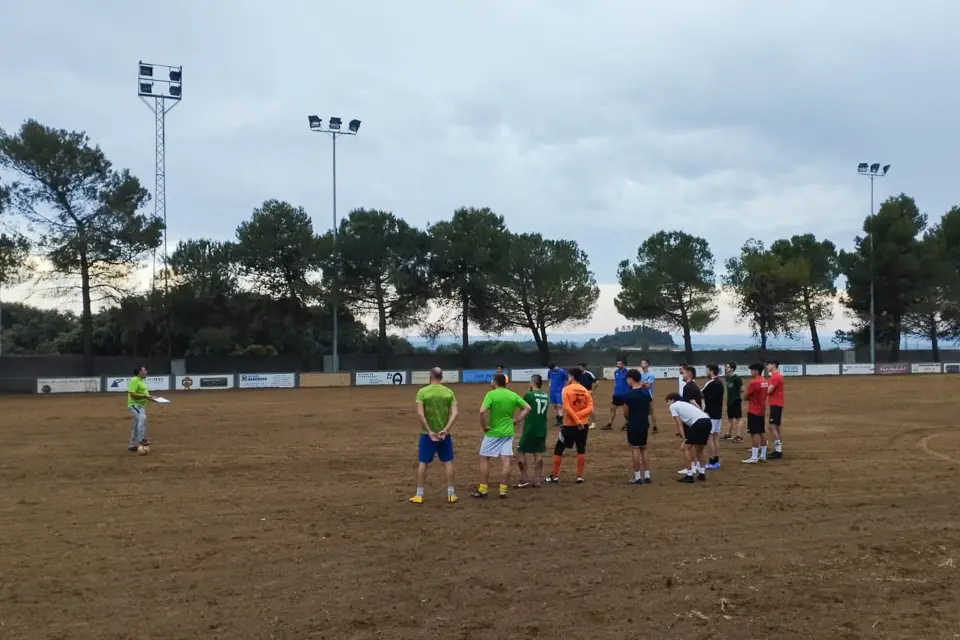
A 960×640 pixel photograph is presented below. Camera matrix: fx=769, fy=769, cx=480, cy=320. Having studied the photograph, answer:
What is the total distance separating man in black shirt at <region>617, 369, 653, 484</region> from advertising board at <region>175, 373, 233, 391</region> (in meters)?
31.9

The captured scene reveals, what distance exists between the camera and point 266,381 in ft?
133

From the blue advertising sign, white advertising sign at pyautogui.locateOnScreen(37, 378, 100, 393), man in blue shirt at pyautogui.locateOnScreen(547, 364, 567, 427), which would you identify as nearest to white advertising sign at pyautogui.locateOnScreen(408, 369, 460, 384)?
the blue advertising sign

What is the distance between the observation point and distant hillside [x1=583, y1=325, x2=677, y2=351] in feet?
210

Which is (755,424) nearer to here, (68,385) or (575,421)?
(575,421)

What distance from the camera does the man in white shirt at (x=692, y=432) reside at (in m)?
11.0

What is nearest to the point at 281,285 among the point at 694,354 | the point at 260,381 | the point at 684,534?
the point at 260,381

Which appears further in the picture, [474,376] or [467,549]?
[474,376]

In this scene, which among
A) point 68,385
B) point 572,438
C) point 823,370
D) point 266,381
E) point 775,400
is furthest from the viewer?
point 823,370

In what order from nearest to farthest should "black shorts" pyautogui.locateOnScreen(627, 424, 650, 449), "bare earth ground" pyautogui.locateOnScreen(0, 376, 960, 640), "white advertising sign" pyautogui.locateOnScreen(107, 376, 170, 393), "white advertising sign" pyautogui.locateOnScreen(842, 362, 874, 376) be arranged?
"bare earth ground" pyautogui.locateOnScreen(0, 376, 960, 640) → "black shorts" pyautogui.locateOnScreen(627, 424, 650, 449) → "white advertising sign" pyautogui.locateOnScreen(107, 376, 170, 393) → "white advertising sign" pyautogui.locateOnScreen(842, 362, 874, 376)

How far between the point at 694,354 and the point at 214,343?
35.7m

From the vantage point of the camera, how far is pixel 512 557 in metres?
7.38

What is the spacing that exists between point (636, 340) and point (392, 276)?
29789 millimetres

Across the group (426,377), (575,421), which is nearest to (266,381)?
(426,377)

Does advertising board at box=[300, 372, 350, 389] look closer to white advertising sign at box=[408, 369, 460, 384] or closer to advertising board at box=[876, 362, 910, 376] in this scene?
white advertising sign at box=[408, 369, 460, 384]
